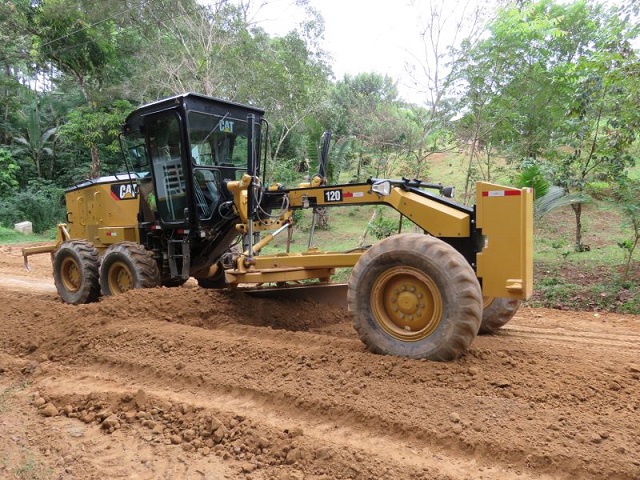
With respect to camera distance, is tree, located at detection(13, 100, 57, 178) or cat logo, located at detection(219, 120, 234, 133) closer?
cat logo, located at detection(219, 120, 234, 133)

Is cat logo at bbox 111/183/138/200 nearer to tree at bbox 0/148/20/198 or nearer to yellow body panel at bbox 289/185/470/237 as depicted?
yellow body panel at bbox 289/185/470/237

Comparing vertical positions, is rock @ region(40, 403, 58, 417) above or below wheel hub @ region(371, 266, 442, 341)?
below

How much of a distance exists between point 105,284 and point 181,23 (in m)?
11.5

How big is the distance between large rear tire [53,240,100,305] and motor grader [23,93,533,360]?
0.02 m

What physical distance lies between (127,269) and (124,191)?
65.6 inches

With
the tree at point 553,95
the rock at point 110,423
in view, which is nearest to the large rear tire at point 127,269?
the rock at point 110,423

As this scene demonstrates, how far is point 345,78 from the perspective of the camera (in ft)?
97.6

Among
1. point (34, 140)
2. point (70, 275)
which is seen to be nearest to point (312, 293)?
point (70, 275)

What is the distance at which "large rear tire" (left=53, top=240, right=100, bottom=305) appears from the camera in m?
7.52

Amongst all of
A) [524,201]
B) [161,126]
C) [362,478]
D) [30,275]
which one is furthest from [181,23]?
[362,478]

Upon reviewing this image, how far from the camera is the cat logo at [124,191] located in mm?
7809

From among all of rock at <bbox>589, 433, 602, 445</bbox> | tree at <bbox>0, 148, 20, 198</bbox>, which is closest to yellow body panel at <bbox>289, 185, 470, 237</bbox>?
rock at <bbox>589, 433, 602, 445</bbox>

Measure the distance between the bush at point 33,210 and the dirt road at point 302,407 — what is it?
18189 millimetres

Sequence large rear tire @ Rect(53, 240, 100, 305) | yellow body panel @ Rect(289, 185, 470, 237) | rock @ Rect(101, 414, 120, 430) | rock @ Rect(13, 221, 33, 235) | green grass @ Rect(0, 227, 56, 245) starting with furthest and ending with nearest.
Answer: rock @ Rect(13, 221, 33, 235)
green grass @ Rect(0, 227, 56, 245)
large rear tire @ Rect(53, 240, 100, 305)
yellow body panel @ Rect(289, 185, 470, 237)
rock @ Rect(101, 414, 120, 430)
